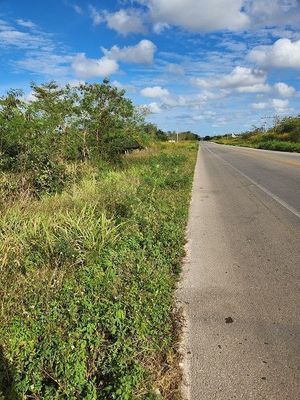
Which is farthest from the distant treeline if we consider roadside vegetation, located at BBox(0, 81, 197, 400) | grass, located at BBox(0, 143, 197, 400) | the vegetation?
the vegetation

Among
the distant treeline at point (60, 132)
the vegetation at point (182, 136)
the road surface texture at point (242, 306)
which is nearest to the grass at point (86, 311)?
the road surface texture at point (242, 306)

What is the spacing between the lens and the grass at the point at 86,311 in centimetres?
292

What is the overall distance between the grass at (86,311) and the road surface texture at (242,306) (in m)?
0.26

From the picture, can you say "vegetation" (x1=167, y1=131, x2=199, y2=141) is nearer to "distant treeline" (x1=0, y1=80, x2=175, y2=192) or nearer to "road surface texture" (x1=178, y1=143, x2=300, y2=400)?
"distant treeline" (x1=0, y1=80, x2=175, y2=192)

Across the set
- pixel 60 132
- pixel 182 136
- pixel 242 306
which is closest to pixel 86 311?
pixel 242 306

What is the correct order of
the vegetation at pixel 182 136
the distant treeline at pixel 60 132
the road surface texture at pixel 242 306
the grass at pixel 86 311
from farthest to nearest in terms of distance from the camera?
the vegetation at pixel 182 136 → the distant treeline at pixel 60 132 → the road surface texture at pixel 242 306 → the grass at pixel 86 311

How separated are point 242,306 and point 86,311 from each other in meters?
1.75

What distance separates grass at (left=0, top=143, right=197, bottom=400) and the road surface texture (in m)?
0.26

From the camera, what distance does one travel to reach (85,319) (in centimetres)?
336

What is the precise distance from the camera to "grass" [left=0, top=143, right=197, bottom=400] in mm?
2920

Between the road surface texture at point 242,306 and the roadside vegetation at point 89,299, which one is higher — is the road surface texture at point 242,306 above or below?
below

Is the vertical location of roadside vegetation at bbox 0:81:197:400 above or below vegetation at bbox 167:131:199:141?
above

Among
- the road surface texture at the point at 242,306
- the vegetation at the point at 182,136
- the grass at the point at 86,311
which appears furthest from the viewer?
the vegetation at the point at 182,136

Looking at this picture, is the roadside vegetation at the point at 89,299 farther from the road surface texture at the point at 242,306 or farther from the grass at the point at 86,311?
the road surface texture at the point at 242,306
